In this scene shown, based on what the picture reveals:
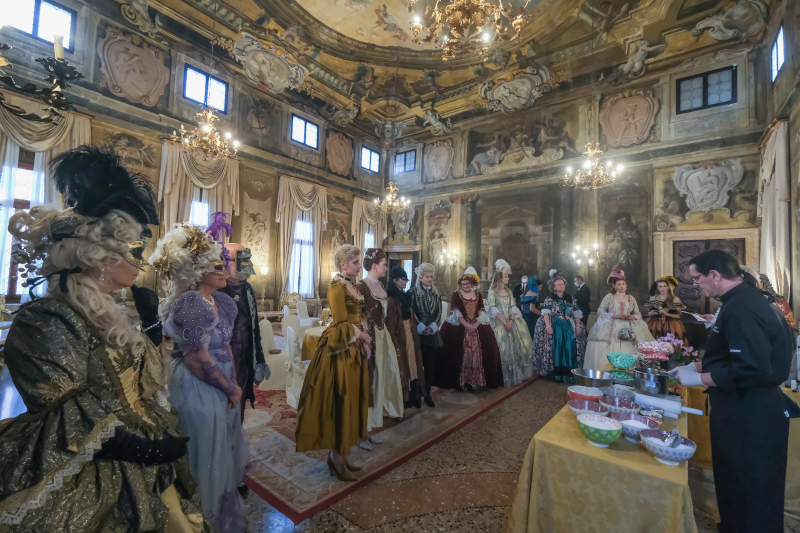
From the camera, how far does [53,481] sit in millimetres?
966

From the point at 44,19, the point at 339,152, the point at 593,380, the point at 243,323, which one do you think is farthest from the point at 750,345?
the point at 339,152

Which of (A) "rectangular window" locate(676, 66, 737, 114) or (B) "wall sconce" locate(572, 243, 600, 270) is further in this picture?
(B) "wall sconce" locate(572, 243, 600, 270)

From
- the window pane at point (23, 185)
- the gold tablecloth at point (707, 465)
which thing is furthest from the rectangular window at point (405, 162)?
the gold tablecloth at point (707, 465)

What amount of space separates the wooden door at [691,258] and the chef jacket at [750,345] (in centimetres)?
716

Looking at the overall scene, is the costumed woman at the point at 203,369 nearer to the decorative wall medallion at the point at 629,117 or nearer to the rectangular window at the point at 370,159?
the decorative wall medallion at the point at 629,117

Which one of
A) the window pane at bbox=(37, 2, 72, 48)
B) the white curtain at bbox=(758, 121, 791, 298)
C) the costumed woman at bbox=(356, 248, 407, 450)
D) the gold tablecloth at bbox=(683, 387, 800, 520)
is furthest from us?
the window pane at bbox=(37, 2, 72, 48)

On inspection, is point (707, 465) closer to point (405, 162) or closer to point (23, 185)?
point (23, 185)

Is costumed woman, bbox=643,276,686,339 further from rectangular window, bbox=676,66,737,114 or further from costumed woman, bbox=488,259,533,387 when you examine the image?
rectangular window, bbox=676,66,737,114

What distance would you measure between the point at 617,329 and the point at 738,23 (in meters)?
7.65

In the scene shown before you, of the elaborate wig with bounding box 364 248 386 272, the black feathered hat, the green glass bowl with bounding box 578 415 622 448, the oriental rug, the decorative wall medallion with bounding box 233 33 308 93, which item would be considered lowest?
the oriental rug

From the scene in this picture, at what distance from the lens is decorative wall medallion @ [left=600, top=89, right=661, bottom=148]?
8.52 m

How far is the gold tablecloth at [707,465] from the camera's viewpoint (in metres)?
2.47

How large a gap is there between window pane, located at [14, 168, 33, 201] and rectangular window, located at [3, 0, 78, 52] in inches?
98.3

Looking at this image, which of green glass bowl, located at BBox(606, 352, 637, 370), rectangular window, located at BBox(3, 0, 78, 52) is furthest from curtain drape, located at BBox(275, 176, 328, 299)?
green glass bowl, located at BBox(606, 352, 637, 370)
